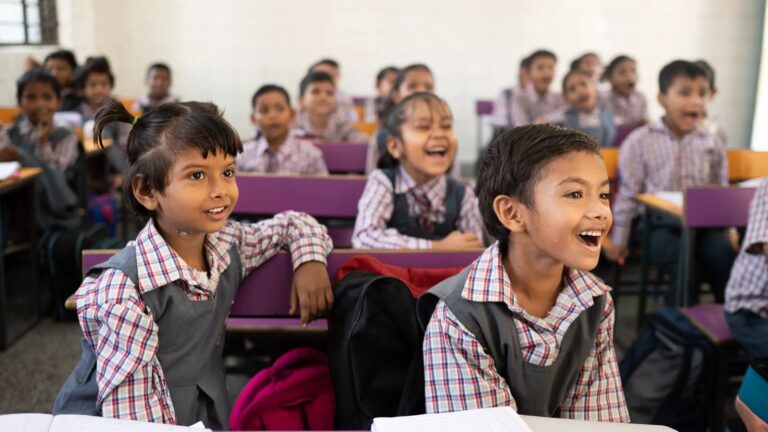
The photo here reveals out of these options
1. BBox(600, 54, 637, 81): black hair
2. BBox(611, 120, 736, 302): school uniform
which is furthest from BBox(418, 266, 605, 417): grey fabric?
BBox(600, 54, 637, 81): black hair

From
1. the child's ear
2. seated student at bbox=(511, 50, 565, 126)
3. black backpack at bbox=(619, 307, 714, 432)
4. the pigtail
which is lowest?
black backpack at bbox=(619, 307, 714, 432)

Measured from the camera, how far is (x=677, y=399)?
85.1 inches

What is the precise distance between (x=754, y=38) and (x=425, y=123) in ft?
21.4

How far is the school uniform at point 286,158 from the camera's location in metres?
3.48

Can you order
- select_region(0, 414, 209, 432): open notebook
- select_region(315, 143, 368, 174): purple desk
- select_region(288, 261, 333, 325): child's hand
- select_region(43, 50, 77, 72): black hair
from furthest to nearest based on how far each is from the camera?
select_region(43, 50, 77, 72): black hair
select_region(315, 143, 368, 174): purple desk
select_region(288, 261, 333, 325): child's hand
select_region(0, 414, 209, 432): open notebook

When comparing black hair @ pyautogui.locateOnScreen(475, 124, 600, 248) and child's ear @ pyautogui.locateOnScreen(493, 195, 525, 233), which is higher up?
black hair @ pyautogui.locateOnScreen(475, 124, 600, 248)

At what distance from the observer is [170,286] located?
1.39m

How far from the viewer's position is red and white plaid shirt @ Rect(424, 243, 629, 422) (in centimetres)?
128

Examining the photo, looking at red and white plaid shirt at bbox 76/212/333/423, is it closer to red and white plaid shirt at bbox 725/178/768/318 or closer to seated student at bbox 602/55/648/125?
red and white plaid shirt at bbox 725/178/768/318

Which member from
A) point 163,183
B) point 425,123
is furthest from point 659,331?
point 163,183

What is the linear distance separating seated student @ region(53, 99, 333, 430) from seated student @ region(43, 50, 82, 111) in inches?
174

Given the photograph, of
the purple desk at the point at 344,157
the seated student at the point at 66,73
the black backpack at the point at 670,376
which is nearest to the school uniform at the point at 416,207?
the black backpack at the point at 670,376

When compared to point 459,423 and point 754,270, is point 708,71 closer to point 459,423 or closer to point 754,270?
point 754,270

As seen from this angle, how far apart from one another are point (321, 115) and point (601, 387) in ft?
11.8
